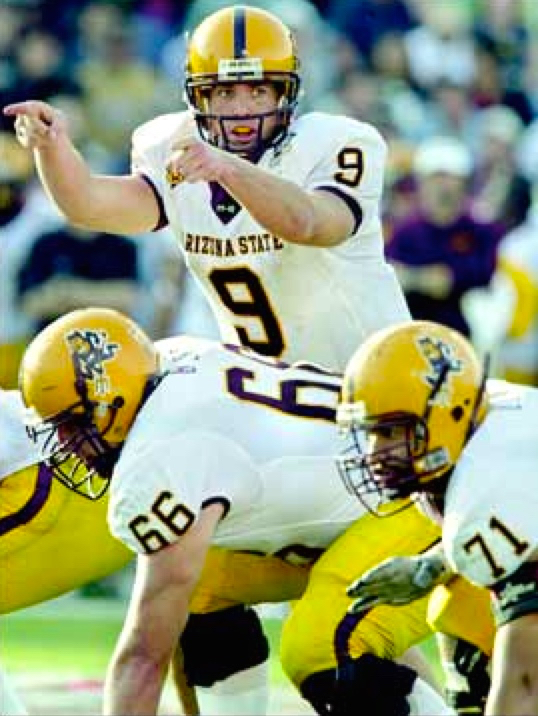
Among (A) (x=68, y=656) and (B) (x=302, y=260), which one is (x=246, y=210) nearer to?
(B) (x=302, y=260)

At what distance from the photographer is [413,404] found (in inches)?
191

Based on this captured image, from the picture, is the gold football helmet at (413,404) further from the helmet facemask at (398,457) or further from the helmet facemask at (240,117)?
the helmet facemask at (240,117)

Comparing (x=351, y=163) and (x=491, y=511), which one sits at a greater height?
(x=351, y=163)

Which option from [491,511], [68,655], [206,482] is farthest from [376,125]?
[491,511]

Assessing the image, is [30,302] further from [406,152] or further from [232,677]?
[232,677]

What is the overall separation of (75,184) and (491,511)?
5.68 ft

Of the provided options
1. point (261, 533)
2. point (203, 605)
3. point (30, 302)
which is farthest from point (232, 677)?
point (30, 302)

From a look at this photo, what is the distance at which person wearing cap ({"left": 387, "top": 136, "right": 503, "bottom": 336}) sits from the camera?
31.6 ft

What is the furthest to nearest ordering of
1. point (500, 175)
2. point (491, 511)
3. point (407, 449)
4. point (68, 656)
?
point (500, 175) → point (68, 656) → point (407, 449) → point (491, 511)

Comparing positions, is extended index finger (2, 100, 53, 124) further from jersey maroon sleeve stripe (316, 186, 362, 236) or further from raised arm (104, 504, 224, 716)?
raised arm (104, 504, 224, 716)

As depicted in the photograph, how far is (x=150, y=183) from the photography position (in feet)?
20.3

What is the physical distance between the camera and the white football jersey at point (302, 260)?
6.00 m

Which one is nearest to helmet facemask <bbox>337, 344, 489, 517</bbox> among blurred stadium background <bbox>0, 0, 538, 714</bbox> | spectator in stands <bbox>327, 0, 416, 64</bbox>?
blurred stadium background <bbox>0, 0, 538, 714</bbox>

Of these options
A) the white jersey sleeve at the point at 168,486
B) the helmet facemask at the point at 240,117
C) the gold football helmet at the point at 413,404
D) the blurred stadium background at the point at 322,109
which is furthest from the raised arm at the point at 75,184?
the blurred stadium background at the point at 322,109
